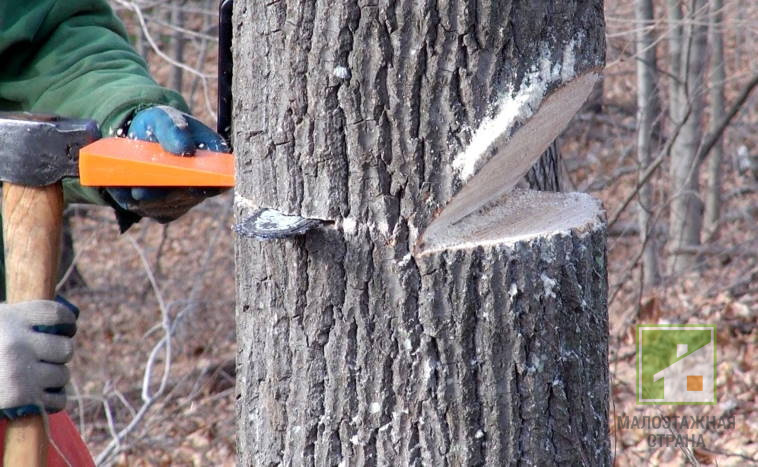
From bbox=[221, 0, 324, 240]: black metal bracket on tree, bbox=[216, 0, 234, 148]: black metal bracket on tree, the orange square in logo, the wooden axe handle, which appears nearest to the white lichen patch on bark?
bbox=[221, 0, 324, 240]: black metal bracket on tree

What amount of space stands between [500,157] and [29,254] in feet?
3.98

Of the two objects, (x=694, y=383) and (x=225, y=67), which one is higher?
(x=225, y=67)

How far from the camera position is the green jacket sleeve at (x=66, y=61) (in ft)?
7.07

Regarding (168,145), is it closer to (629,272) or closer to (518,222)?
(518,222)

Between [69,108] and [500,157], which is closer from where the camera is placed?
[500,157]

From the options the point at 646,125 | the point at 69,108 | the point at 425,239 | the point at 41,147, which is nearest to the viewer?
the point at 425,239

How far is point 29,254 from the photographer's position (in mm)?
1978

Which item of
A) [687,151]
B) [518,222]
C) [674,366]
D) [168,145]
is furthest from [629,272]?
[168,145]

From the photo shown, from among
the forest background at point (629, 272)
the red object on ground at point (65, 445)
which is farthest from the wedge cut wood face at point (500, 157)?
the forest background at point (629, 272)

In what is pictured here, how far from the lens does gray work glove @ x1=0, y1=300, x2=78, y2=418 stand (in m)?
1.95

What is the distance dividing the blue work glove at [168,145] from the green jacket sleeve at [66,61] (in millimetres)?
169

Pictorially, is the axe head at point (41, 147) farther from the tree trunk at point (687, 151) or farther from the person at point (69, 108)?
the tree trunk at point (687, 151)

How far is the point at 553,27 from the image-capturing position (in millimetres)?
1438

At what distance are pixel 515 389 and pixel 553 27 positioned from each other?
65cm
